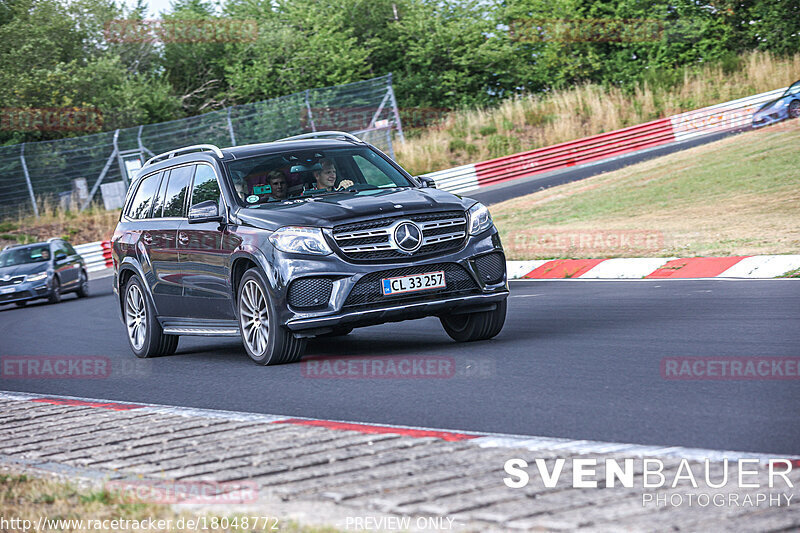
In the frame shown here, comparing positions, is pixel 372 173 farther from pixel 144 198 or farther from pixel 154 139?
pixel 154 139

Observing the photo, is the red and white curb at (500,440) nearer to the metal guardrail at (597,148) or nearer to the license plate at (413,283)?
the license plate at (413,283)

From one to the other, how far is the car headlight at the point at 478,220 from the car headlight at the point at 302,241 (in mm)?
1257

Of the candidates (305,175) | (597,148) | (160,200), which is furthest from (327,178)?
(597,148)

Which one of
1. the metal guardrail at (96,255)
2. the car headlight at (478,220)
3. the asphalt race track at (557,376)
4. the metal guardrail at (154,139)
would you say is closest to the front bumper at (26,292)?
the asphalt race track at (557,376)

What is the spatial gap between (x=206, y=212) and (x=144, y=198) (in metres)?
2.23

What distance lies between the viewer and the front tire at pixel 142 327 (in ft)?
36.6

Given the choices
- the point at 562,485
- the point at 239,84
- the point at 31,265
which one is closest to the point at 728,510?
the point at 562,485

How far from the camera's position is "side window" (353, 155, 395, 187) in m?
10.0

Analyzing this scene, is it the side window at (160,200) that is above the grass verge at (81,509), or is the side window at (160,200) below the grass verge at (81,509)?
above

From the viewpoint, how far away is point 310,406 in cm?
709

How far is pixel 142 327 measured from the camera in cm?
1141

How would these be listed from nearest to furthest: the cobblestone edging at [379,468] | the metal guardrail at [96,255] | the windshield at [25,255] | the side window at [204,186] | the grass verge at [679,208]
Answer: the cobblestone edging at [379,468] → the side window at [204,186] → the grass verge at [679,208] → the windshield at [25,255] → the metal guardrail at [96,255]

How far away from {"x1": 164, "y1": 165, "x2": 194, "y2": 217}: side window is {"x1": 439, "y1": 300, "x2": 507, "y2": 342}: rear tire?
9.27 feet

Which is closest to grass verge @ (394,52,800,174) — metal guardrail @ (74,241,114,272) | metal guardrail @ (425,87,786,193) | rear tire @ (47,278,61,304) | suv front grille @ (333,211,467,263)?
metal guardrail @ (425,87,786,193)
